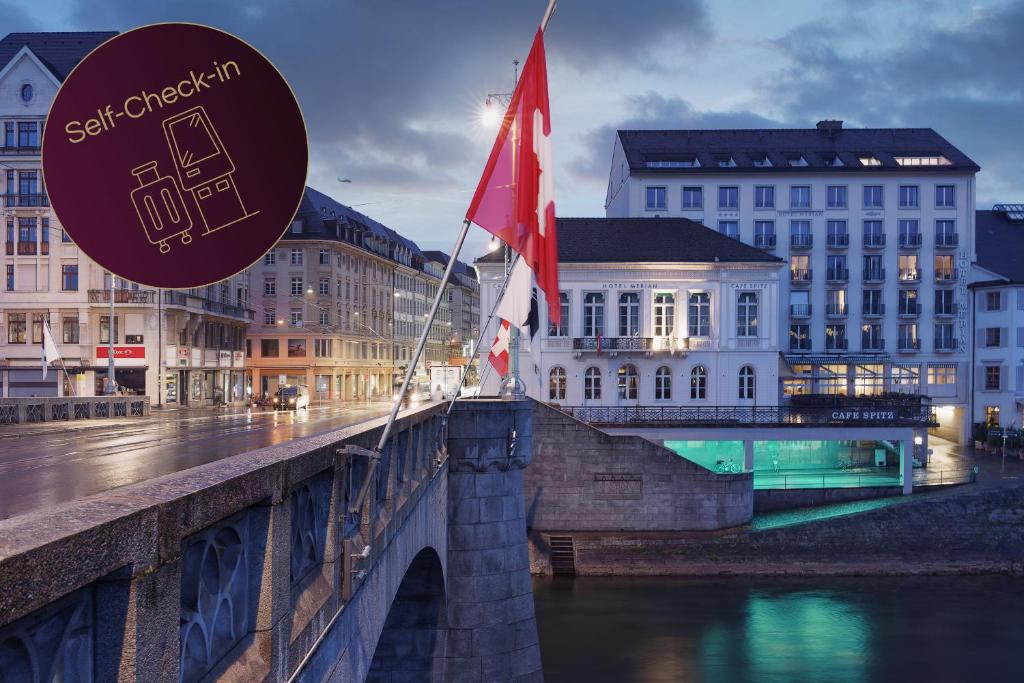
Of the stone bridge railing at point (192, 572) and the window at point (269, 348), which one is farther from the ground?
the window at point (269, 348)

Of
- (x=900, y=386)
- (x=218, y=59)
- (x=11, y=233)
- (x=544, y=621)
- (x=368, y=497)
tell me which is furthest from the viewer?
(x=900, y=386)

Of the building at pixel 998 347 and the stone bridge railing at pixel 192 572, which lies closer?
the stone bridge railing at pixel 192 572

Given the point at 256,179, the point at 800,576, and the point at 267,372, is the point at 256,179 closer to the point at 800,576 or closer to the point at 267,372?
the point at 800,576

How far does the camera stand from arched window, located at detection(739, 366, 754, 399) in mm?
59531

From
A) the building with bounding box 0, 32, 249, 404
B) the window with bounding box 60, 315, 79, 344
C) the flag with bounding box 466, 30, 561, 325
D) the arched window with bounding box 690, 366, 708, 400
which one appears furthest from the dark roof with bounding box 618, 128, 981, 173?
the flag with bounding box 466, 30, 561, 325

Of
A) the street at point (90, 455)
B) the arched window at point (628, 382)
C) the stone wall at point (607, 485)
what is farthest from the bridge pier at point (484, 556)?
the arched window at point (628, 382)

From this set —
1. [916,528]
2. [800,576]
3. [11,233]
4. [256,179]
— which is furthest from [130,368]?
[256,179]

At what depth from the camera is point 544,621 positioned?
118 feet

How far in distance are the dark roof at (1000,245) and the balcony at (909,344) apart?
795cm

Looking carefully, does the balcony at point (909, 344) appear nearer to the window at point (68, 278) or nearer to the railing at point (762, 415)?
the railing at point (762, 415)

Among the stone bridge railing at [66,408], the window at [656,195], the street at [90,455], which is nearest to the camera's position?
the street at [90,455]

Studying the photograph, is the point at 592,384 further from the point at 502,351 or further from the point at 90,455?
Answer: the point at 90,455

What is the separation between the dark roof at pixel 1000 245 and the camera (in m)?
72.6

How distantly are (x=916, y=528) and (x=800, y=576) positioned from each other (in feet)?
21.3
